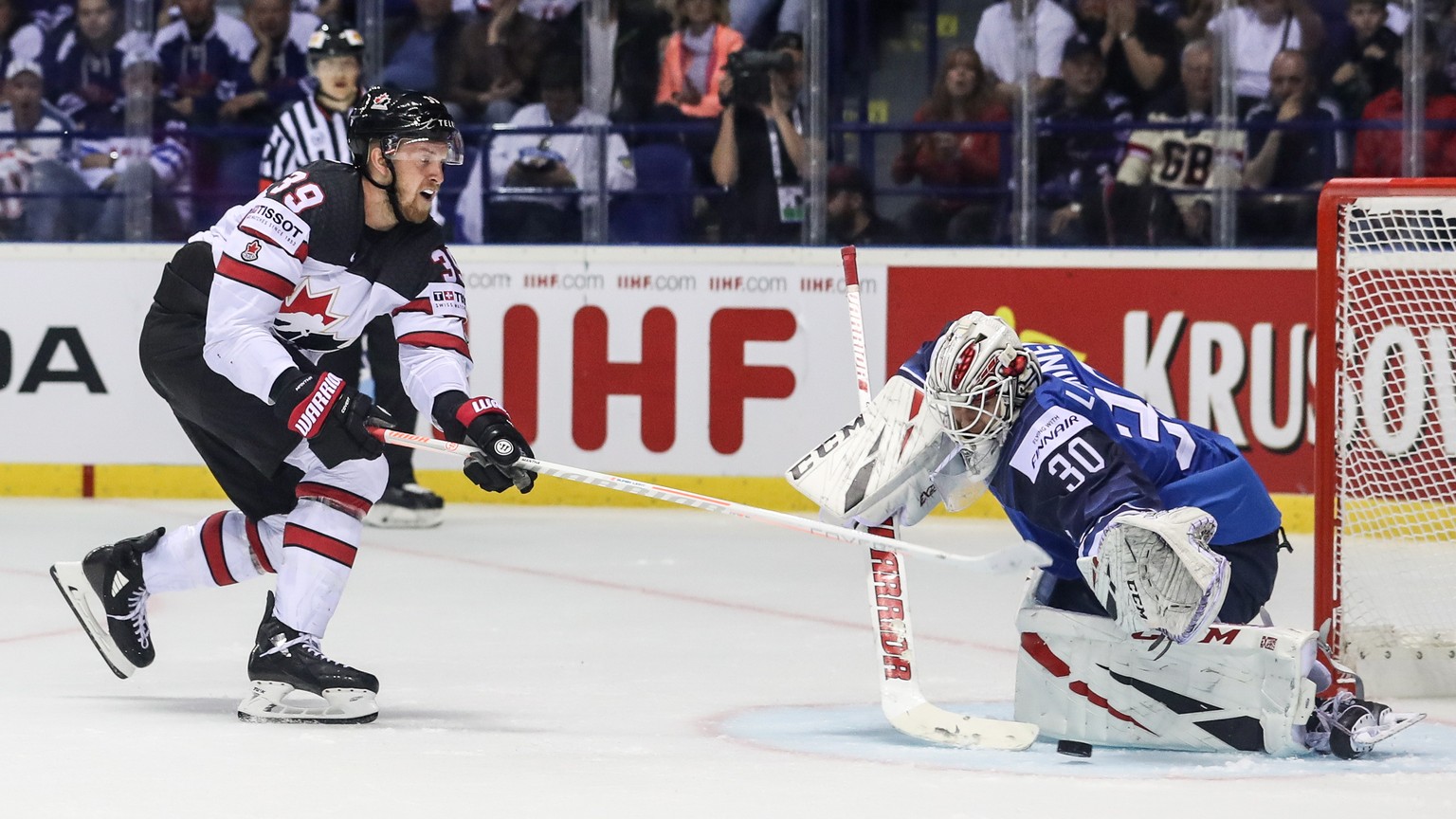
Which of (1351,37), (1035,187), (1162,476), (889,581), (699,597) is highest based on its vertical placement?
(1351,37)

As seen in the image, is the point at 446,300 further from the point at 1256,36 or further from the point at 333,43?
the point at 1256,36

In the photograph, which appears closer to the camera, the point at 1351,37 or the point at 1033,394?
the point at 1033,394

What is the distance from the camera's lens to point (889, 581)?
3.42m

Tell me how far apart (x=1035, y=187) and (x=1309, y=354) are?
0.97 metres

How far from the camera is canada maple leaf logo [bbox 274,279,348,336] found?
11.6 ft

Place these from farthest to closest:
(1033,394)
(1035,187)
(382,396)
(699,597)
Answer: (1035,187) → (382,396) → (699,597) → (1033,394)

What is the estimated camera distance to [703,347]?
6457 mm

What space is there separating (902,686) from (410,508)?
2.96 m

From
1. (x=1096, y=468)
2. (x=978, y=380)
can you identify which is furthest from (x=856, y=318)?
(x=1096, y=468)

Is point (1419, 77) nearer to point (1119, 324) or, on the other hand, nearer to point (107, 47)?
point (1119, 324)

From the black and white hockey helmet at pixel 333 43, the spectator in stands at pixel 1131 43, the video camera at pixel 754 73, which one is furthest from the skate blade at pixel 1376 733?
the video camera at pixel 754 73

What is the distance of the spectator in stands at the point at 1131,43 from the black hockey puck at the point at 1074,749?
369 centimetres

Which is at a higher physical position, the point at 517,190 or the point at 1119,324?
the point at 517,190

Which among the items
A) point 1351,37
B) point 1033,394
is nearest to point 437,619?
point 1033,394
